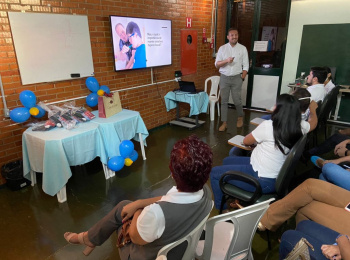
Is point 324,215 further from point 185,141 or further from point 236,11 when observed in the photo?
point 236,11

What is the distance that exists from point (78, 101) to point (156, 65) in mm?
1548

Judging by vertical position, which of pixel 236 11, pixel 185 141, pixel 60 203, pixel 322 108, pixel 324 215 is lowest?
pixel 60 203

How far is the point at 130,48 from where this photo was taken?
372 cm

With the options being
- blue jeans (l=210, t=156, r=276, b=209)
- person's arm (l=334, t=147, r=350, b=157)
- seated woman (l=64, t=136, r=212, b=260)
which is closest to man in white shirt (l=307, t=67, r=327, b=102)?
person's arm (l=334, t=147, r=350, b=157)

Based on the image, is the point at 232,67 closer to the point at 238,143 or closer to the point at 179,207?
the point at 238,143

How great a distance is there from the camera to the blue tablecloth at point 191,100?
14.2 feet

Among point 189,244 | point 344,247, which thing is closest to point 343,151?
point 344,247

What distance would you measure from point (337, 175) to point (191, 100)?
2.81 meters

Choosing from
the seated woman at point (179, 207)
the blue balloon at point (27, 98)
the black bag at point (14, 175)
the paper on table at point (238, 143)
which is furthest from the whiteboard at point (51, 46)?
the seated woman at point (179, 207)

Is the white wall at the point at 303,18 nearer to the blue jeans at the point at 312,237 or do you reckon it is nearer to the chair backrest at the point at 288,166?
the chair backrest at the point at 288,166

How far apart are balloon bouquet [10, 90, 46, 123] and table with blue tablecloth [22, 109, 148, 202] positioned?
0.50ft

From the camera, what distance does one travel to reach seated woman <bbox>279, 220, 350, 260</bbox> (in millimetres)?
1238

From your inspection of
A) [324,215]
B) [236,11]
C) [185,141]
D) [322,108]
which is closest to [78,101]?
[185,141]

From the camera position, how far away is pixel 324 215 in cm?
161
